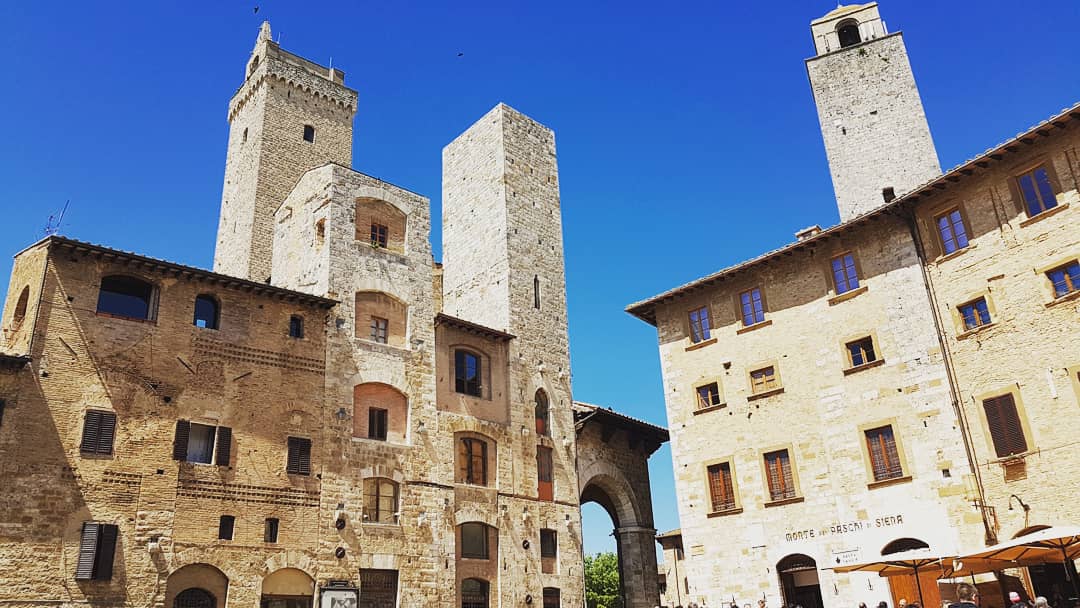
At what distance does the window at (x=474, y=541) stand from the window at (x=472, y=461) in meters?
1.47

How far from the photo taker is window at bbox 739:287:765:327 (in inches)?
1107

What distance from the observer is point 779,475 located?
26156mm

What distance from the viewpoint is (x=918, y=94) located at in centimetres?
3459

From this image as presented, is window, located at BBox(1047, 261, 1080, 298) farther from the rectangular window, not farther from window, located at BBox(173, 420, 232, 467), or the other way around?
window, located at BBox(173, 420, 232, 467)

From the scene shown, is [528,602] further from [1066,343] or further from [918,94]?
[918,94]

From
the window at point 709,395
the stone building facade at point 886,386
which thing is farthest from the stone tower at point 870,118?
the window at point 709,395

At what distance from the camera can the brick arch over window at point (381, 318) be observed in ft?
90.3

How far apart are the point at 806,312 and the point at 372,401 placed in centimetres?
1463

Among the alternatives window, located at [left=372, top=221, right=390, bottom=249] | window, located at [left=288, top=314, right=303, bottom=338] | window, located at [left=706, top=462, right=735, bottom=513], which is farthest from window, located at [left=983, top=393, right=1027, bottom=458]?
window, located at [left=288, top=314, right=303, bottom=338]

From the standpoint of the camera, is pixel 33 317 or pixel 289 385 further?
pixel 289 385

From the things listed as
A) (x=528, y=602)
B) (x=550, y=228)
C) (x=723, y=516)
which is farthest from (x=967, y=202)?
(x=528, y=602)

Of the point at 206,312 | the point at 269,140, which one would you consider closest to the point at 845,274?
the point at 206,312

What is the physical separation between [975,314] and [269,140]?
1264 inches

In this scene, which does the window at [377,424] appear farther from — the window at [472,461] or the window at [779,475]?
the window at [779,475]
